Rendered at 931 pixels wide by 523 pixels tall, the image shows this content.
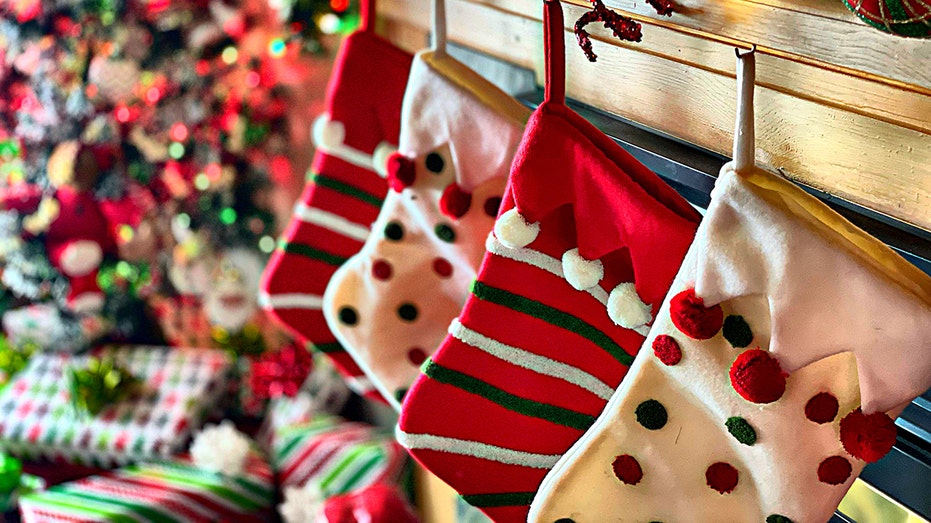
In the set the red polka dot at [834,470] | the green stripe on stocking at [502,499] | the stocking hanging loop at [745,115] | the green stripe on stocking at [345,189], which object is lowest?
the green stripe on stocking at [502,499]

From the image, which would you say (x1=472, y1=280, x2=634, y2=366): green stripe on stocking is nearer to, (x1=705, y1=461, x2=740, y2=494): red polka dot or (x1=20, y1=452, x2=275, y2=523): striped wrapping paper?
(x1=705, y1=461, x2=740, y2=494): red polka dot

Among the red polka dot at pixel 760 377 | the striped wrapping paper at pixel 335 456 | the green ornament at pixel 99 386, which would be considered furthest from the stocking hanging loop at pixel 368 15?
the green ornament at pixel 99 386

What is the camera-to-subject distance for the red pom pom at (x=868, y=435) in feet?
2.02

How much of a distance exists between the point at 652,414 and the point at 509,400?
17cm

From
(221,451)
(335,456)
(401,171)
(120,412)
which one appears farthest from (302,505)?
(401,171)

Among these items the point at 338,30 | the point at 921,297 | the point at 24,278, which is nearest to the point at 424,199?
the point at 921,297

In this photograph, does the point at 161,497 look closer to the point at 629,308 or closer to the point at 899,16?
the point at 629,308

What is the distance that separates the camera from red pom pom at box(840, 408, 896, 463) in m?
0.62

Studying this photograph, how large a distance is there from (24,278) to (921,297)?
2238 millimetres

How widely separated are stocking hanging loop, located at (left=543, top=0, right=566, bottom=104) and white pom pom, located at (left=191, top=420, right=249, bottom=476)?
4.49ft

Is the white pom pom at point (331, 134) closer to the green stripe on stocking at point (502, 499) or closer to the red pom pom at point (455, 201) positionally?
the red pom pom at point (455, 201)

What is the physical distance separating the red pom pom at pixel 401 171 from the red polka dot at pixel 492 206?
88 mm

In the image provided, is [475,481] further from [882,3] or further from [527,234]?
[882,3]

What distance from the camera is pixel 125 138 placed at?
215 cm
